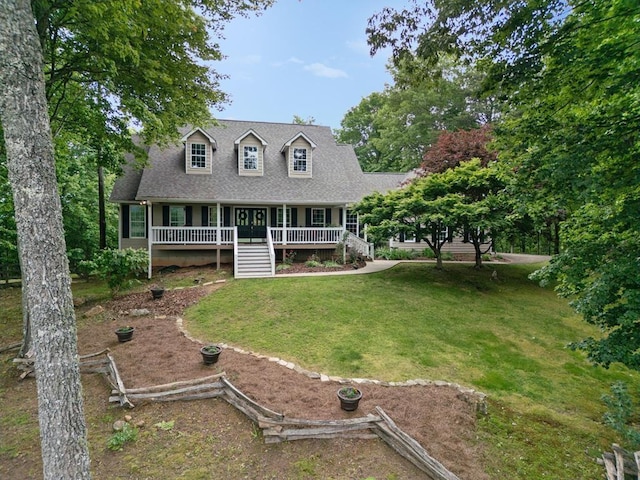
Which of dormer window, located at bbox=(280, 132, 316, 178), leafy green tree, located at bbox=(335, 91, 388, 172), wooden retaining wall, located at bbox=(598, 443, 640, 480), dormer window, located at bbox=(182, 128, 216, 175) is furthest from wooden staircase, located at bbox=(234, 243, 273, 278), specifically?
leafy green tree, located at bbox=(335, 91, 388, 172)

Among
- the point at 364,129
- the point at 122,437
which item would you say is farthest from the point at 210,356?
the point at 364,129

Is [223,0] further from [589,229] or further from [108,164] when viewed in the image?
[589,229]

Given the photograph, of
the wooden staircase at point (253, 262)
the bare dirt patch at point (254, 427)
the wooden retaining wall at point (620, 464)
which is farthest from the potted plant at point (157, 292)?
the wooden retaining wall at point (620, 464)

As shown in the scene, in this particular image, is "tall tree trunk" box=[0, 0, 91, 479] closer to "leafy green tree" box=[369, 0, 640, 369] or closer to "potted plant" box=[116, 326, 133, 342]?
"potted plant" box=[116, 326, 133, 342]

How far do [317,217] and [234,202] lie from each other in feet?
15.4

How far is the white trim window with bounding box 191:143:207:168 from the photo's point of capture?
15.8 m

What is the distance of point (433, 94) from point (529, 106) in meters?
24.3

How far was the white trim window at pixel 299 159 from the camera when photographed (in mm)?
17188

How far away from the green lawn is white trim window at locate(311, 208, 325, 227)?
5.56 metres

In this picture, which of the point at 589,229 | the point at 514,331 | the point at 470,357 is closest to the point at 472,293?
the point at 514,331

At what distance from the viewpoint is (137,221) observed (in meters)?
15.6

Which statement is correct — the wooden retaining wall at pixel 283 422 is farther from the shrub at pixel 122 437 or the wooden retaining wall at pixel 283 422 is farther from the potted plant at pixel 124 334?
the potted plant at pixel 124 334

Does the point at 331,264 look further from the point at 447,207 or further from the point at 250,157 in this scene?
the point at 250,157

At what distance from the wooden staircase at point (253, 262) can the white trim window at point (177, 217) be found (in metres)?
3.36
